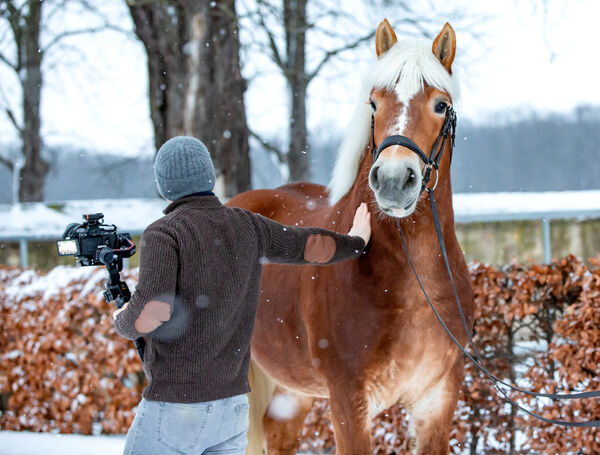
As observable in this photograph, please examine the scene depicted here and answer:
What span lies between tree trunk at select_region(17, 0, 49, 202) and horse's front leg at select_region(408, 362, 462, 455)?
15791 mm

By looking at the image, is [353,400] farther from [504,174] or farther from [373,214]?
[504,174]

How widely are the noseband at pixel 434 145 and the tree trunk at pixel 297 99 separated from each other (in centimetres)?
849

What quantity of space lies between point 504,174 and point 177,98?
16282 mm

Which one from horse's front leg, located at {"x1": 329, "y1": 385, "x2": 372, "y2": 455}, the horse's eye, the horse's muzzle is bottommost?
horse's front leg, located at {"x1": 329, "y1": 385, "x2": 372, "y2": 455}

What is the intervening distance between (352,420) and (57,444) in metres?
3.64

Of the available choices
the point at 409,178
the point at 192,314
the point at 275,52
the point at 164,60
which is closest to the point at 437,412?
the point at 409,178

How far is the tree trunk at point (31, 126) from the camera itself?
16.9 m

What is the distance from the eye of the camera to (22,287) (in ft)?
19.2

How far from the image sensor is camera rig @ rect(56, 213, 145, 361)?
2086mm

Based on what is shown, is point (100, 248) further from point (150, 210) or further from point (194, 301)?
point (150, 210)

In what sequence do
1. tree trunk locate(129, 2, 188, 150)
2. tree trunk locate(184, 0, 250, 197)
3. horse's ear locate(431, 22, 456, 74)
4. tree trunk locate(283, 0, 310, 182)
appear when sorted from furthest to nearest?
tree trunk locate(283, 0, 310, 182), tree trunk locate(129, 2, 188, 150), tree trunk locate(184, 0, 250, 197), horse's ear locate(431, 22, 456, 74)

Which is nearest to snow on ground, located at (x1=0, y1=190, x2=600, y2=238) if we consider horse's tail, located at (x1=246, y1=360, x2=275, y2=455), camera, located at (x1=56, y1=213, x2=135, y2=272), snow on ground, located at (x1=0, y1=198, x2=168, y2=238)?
snow on ground, located at (x1=0, y1=198, x2=168, y2=238)

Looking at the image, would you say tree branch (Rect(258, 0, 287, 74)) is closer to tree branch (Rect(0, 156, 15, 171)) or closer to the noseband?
the noseband

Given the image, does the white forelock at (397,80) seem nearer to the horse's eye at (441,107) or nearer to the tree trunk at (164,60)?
the horse's eye at (441,107)
